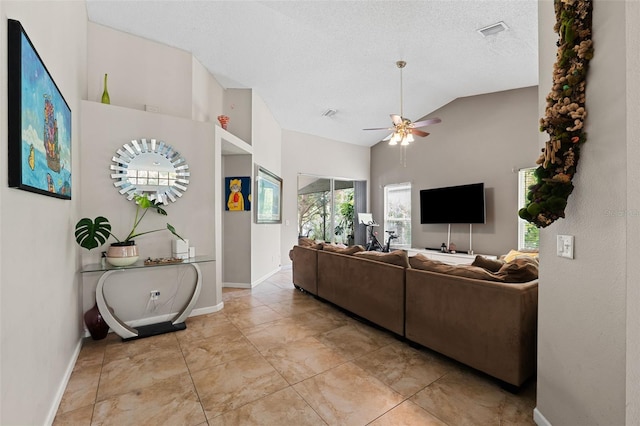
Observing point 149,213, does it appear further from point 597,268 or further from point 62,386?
point 597,268

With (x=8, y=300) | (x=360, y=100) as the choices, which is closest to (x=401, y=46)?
(x=360, y=100)

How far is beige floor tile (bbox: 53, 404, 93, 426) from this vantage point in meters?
1.67

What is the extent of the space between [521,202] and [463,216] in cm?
97

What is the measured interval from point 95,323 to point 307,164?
5105mm

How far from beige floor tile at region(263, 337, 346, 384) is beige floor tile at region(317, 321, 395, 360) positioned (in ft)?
0.31

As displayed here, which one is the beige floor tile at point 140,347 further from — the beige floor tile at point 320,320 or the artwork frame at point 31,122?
the artwork frame at point 31,122

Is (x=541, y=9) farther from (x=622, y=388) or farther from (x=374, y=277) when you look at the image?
(x=374, y=277)

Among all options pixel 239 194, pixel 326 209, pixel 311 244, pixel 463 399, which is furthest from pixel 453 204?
pixel 463 399

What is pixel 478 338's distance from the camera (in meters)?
2.09

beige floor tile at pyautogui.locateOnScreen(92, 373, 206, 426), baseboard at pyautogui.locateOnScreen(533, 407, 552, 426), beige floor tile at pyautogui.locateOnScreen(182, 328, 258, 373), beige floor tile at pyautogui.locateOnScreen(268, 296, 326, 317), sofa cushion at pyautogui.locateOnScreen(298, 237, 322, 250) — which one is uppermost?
sofa cushion at pyautogui.locateOnScreen(298, 237, 322, 250)

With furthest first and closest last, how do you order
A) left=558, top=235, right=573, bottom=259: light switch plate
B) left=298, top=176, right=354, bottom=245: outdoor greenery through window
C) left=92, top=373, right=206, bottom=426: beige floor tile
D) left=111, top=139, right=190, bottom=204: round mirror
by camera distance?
left=298, top=176, right=354, bottom=245: outdoor greenery through window < left=111, top=139, right=190, bottom=204: round mirror < left=92, top=373, right=206, bottom=426: beige floor tile < left=558, top=235, right=573, bottom=259: light switch plate

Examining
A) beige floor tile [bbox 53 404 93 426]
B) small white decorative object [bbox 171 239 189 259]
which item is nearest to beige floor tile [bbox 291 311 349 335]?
small white decorative object [bbox 171 239 189 259]

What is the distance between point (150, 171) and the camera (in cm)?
315

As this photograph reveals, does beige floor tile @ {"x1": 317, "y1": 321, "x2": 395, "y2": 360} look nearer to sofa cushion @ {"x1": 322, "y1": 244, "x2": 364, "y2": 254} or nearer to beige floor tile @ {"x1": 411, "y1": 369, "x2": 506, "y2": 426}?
beige floor tile @ {"x1": 411, "y1": 369, "x2": 506, "y2": 426}
